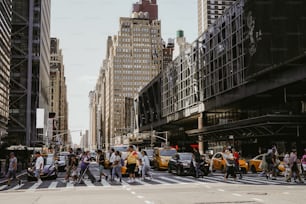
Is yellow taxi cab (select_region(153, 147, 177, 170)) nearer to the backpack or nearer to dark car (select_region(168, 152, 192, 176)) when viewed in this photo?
dark car (select_region(168, 152, 192, 176))

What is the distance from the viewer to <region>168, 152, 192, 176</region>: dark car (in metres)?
26.3

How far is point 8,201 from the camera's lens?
45.2 feet

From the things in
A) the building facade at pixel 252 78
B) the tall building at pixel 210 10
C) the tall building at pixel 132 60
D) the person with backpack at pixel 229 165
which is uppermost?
the tall building at pixel 210 10

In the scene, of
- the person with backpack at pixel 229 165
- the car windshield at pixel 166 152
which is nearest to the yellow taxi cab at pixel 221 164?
the car windshield at pixel 166 152

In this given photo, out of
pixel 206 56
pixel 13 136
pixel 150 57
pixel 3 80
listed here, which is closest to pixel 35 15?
pixel 13 136

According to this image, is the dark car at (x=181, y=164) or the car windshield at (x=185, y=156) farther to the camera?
the car windshield at (x=185, y=156)

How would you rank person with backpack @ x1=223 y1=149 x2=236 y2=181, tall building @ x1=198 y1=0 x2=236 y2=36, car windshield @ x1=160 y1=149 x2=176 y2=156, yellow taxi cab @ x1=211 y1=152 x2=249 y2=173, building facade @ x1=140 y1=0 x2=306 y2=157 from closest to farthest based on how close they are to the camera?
person with backpack @ x1=223 y1=149 x2=236 y2=181, yellow taxi cab @ x1=211 y1=152 x2=249 y2=173, car windshield @ x1=160 y1=149 x2=176 y2=156, building facade @ x1=140 y1=0 x2=306 y2=157, tall building @ x1=198 y1=0 x2=236 y2=36

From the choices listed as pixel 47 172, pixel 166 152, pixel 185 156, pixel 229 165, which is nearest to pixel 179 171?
pixel 185 156

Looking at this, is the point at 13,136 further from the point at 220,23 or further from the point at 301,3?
the point at 301,3

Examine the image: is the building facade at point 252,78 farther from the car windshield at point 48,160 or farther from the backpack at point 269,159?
the car windshield at point 48,160

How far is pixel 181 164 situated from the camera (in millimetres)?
26500

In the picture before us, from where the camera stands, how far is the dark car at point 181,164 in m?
26.3


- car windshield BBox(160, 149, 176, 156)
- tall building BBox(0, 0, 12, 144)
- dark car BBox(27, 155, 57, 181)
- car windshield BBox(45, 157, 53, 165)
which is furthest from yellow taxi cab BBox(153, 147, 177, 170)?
tall building BBox(0, 0, 12, 144)

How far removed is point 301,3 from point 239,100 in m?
14.7
